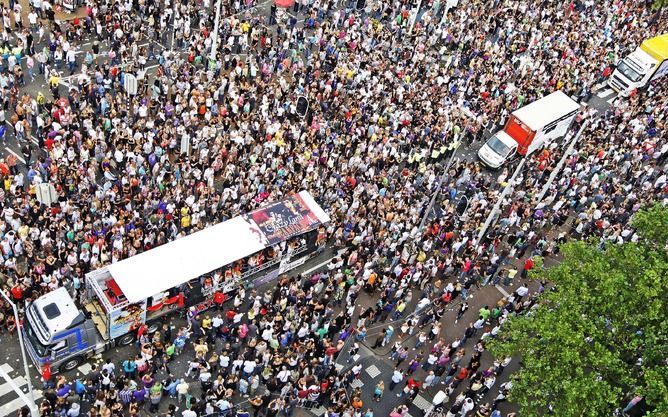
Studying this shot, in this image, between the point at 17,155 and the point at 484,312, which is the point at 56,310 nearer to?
the point at 17,155

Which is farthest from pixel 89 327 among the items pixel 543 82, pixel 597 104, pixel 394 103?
pixel 597 104

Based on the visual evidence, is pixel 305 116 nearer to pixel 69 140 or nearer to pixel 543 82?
pixel 69 140

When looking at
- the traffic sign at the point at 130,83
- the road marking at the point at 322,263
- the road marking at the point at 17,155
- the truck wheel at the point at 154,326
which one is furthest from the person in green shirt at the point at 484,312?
the road marking at the point at 17,155

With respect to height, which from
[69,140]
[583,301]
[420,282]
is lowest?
[420,282]

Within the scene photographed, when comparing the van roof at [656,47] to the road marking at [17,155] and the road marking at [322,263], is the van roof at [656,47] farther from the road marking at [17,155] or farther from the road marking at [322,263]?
the road marking at [17,155]

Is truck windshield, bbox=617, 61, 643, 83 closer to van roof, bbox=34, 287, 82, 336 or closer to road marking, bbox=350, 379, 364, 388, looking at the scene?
road marking, bbox=350, 379, 364, 388

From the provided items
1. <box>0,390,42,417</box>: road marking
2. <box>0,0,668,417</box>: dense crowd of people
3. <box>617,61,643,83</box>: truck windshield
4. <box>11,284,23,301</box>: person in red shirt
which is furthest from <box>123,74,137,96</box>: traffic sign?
<box>617,61,643,83</box>: truck windshield

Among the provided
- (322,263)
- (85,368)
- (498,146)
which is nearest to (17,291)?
(85,368)
